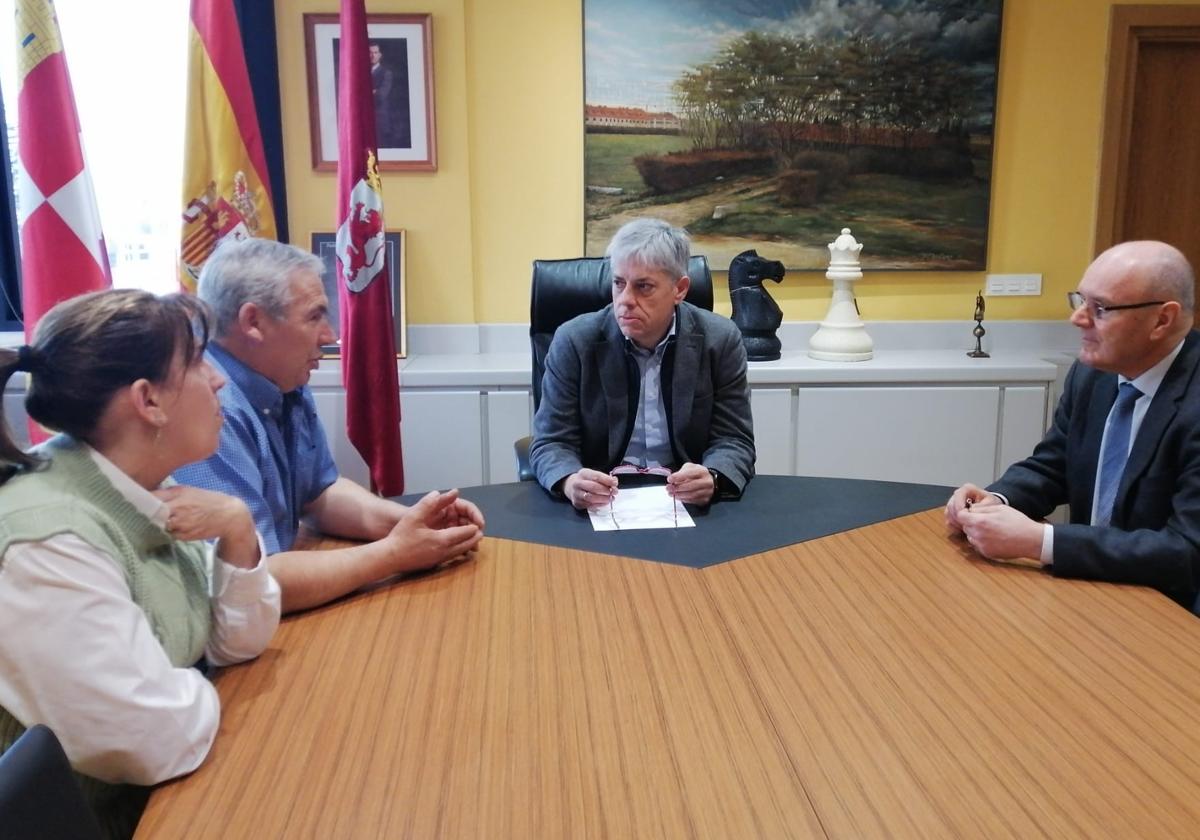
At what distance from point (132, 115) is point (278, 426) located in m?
2.11

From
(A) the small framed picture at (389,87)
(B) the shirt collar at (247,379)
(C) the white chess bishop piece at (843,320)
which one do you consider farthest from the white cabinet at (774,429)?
(B) the shirt collar at (247,379)

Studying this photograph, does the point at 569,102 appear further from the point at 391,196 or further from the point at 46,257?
the point at 46,257

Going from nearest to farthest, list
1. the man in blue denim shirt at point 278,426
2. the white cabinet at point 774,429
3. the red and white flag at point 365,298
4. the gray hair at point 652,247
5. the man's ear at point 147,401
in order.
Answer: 1. the man's ear at point 147,401
2. the man in blue denim shirt at point 278,426
3. the gray hair at point 652,247
4. the red and white flag at point 365,298
5. the white cabinet at point 774,429

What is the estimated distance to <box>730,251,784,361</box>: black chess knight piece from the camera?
317 cm

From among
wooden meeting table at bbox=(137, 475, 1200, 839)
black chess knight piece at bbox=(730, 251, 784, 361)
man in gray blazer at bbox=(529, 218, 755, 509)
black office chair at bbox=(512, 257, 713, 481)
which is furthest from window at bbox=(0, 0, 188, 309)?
wooden meeting table at bbox=(137, 475, 1200, 839)

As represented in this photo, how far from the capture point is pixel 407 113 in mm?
3162

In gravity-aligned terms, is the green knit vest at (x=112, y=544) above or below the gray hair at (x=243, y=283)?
below

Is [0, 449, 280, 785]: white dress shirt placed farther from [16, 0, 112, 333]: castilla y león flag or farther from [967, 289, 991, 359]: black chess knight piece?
[967, 289, 991, 359]: black chess knight piece

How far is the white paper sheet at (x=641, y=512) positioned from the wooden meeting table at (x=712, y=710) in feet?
0.67

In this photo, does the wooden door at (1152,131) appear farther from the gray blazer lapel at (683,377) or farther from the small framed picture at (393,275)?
the small framed picture at (393,275)

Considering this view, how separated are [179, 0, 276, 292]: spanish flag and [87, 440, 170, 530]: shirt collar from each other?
1788 mm

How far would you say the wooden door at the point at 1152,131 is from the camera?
3339 mm

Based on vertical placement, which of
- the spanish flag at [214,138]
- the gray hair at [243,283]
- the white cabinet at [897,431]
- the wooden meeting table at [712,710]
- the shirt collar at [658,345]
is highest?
the spanish flag at [214,138]

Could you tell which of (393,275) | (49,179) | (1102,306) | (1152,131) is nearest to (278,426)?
(49,179)
